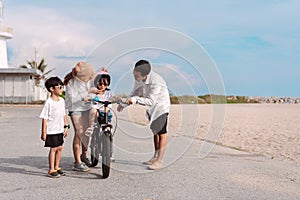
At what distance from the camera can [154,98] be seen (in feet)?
23.6

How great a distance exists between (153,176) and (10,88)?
3502 cm

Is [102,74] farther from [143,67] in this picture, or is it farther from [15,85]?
[15,85]

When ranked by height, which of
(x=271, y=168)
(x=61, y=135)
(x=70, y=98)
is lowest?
(x=271, y=168)

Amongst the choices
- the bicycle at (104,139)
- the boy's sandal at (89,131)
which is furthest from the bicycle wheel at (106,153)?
the boy's sandal at (89,131)

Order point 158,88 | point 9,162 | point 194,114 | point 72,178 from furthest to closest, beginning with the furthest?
1. point 194,114
2. point 9,162
3. point 158,88
4. point 72,178

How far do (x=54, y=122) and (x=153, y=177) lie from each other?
1667mm

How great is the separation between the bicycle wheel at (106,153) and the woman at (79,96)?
1.86 ft

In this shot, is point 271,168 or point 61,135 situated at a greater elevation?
point 61,135

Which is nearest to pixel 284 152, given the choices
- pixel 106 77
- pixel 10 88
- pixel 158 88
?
pixel 158 88

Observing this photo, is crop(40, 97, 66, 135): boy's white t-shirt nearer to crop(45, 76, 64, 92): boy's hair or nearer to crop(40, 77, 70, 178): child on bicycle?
crop(40, 77, 70, 178): child on bicycle

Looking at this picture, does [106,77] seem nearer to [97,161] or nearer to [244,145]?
[97,161]

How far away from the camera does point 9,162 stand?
8.27m

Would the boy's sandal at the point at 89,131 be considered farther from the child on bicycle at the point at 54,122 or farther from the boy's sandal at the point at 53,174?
the boy's sandal at the point at 53,174

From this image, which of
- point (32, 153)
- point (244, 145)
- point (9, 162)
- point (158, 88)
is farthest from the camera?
point (244, 145)
